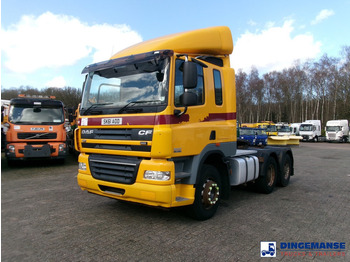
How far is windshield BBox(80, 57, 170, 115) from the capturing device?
12.7ft

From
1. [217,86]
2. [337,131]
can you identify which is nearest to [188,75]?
[217,86]

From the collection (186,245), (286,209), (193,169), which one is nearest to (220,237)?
(186,245)

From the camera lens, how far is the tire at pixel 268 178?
20.8 feet

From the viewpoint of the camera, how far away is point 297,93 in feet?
164

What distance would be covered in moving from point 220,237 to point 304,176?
6438mm

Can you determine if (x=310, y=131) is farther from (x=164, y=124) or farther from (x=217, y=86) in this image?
(x=164, y=124)

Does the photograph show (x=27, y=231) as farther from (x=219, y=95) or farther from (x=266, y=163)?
(x=266, y=163)

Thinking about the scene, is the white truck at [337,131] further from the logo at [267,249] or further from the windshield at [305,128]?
the logo at [267,249]

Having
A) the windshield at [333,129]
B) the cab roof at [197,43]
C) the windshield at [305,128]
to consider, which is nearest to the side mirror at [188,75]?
the cab roof at [197,43]

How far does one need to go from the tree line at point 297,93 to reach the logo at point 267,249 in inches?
1695

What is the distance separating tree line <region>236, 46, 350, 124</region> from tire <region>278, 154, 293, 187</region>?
127ft

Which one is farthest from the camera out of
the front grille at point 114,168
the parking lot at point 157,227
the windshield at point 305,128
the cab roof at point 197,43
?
the windshield at point 305,128

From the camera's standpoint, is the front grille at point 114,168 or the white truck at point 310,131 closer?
the front grille at point 114,168

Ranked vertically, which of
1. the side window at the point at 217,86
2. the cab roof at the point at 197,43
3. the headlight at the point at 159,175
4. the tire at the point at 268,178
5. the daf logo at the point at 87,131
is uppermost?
the cab roof at the point at 197,43
